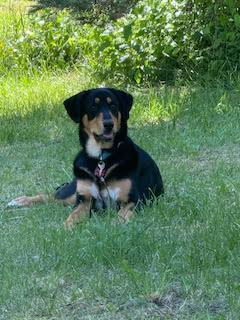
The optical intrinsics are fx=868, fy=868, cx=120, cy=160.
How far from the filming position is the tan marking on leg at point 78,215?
621cm

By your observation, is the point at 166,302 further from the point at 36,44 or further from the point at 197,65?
the point at 36,44

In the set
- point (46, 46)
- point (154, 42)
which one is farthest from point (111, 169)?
point (46, 46)

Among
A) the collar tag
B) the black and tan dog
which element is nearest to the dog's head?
the black and tan dog

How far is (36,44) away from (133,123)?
12.4 feet

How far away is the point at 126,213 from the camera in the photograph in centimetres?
634

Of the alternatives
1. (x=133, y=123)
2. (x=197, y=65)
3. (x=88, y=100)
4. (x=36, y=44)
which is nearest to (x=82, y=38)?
(x=36, y=44)

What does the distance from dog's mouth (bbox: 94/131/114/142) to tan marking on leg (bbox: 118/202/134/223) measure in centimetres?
Result: 53

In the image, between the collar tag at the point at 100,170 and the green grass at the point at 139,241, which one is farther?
the collar tag at the point at 100,170

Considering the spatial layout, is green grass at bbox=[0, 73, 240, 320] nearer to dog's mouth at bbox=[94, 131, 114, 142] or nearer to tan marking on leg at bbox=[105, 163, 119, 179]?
tan marking on leg at bbox=[105, 163, 119, 179]

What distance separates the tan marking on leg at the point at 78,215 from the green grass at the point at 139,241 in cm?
9

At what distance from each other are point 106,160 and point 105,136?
0.70 ft

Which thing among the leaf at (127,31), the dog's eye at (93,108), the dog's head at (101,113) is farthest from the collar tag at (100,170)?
the leaf at (127,31)

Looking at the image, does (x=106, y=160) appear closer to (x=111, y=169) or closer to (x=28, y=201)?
(x=111, y=169)

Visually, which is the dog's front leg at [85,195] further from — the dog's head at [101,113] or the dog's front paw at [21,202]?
the dog's front paw at [21,202]
